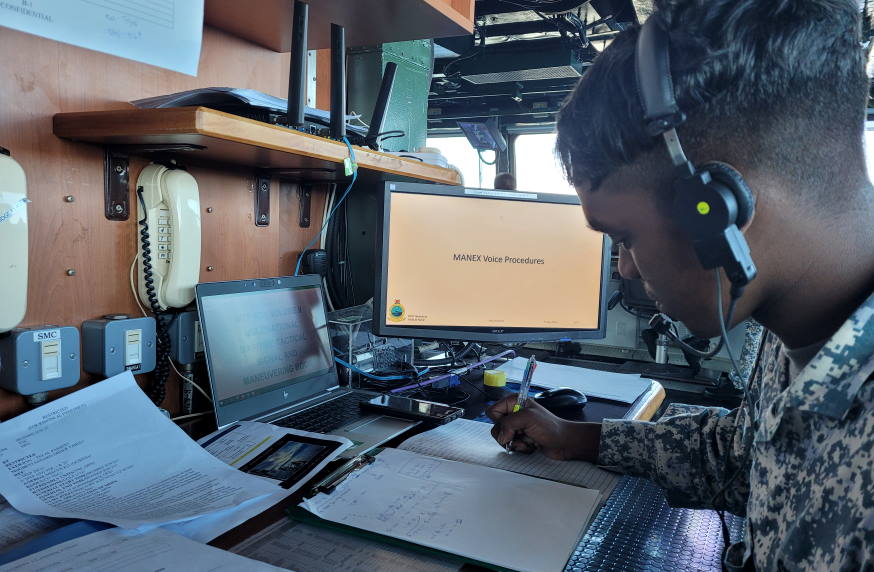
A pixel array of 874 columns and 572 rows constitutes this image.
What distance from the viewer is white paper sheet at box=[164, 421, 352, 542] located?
2.15 feet

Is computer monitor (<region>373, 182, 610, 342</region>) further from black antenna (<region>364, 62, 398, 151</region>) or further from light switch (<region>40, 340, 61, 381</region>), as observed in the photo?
light switch (<region>40, 340, 61, 381</region>)

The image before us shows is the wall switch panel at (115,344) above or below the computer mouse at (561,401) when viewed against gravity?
above

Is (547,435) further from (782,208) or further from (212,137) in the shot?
(212,137)

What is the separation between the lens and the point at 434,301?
137 centimetres

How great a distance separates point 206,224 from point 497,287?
65 cm

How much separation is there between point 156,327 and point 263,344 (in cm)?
19

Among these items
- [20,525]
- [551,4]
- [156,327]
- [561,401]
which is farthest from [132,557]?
[551,4]

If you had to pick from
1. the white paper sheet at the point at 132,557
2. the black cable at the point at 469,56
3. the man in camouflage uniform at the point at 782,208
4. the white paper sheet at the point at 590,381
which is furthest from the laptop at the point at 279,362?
the black cable at the point at 469,56

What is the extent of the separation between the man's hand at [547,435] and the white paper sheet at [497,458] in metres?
0.01

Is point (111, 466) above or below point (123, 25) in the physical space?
below

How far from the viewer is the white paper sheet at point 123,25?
620 millimetres

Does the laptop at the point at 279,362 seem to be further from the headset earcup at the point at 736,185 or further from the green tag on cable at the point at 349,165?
the headset earcup at the point at 736,185

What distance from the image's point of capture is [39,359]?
86 cm

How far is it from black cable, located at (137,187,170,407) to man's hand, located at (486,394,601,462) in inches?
22.8
